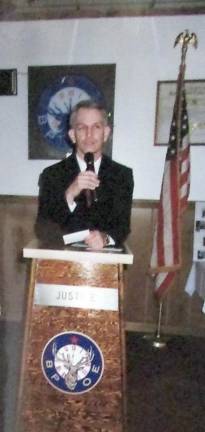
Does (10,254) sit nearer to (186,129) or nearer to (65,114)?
(65,114)

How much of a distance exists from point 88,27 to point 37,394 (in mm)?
977

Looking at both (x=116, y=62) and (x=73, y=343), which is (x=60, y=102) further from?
(x=73, y=343)

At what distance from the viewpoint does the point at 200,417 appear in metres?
1.22

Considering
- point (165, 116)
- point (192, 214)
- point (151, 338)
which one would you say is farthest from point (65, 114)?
point (151, 338)

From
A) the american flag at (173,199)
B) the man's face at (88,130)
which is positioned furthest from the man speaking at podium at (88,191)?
the american flag at (173,199)

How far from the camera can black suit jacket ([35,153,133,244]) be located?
927mm

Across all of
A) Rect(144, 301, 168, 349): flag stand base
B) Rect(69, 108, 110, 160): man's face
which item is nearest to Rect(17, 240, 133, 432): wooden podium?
Rect(69, 108, 110, 160): man's face

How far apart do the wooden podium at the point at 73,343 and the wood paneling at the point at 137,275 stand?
0.55ft

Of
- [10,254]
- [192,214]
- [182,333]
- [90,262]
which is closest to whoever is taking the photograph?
[90,262]

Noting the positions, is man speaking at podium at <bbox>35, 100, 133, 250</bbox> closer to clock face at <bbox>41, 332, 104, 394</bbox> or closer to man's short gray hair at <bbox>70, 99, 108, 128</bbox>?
man's short gray hair at <bbox>70, 99, 108, 128</bbox>

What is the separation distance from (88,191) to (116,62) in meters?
0.48

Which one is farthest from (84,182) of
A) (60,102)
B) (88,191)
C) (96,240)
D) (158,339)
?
(158,339)

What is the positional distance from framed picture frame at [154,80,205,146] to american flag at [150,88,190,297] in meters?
0.02

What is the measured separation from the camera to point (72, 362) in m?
0.91
